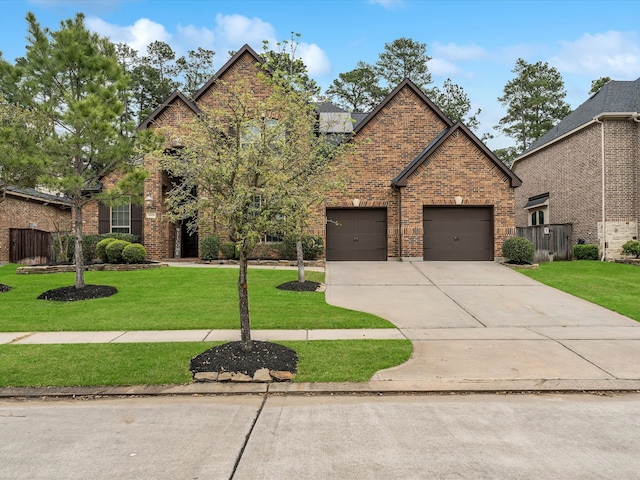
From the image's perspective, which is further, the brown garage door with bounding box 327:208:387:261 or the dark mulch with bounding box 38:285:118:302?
the brown garage door with bounding box 327:208:387:261

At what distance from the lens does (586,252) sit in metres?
19.6

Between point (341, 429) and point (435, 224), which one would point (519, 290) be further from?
point (341, 429)

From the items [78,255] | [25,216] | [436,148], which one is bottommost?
[78,255]

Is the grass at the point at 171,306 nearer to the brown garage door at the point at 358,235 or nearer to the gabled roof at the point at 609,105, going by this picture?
the brown garage door at the point at 358,235

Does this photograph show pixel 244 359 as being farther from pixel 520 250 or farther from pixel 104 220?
pixel 104 220

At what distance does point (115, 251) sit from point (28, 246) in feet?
26.3

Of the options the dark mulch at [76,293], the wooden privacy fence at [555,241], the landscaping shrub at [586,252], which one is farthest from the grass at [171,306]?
the landscaping shrub at [586,252]

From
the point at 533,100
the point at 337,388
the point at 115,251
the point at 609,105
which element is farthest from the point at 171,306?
the point at 533,100

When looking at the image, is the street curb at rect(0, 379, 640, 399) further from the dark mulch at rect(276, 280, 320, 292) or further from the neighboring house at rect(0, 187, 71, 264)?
the neighboring house at rect(0, 187, 71, 264)

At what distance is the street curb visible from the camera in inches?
203

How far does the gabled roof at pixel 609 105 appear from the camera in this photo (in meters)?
19.8

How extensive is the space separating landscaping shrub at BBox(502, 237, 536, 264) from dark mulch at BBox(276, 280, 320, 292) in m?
→ 8.35

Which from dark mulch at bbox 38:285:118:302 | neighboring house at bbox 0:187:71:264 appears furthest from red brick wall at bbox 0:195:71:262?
dark mulch at bbox 38:285:118:302

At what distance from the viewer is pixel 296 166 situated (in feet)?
20.6
